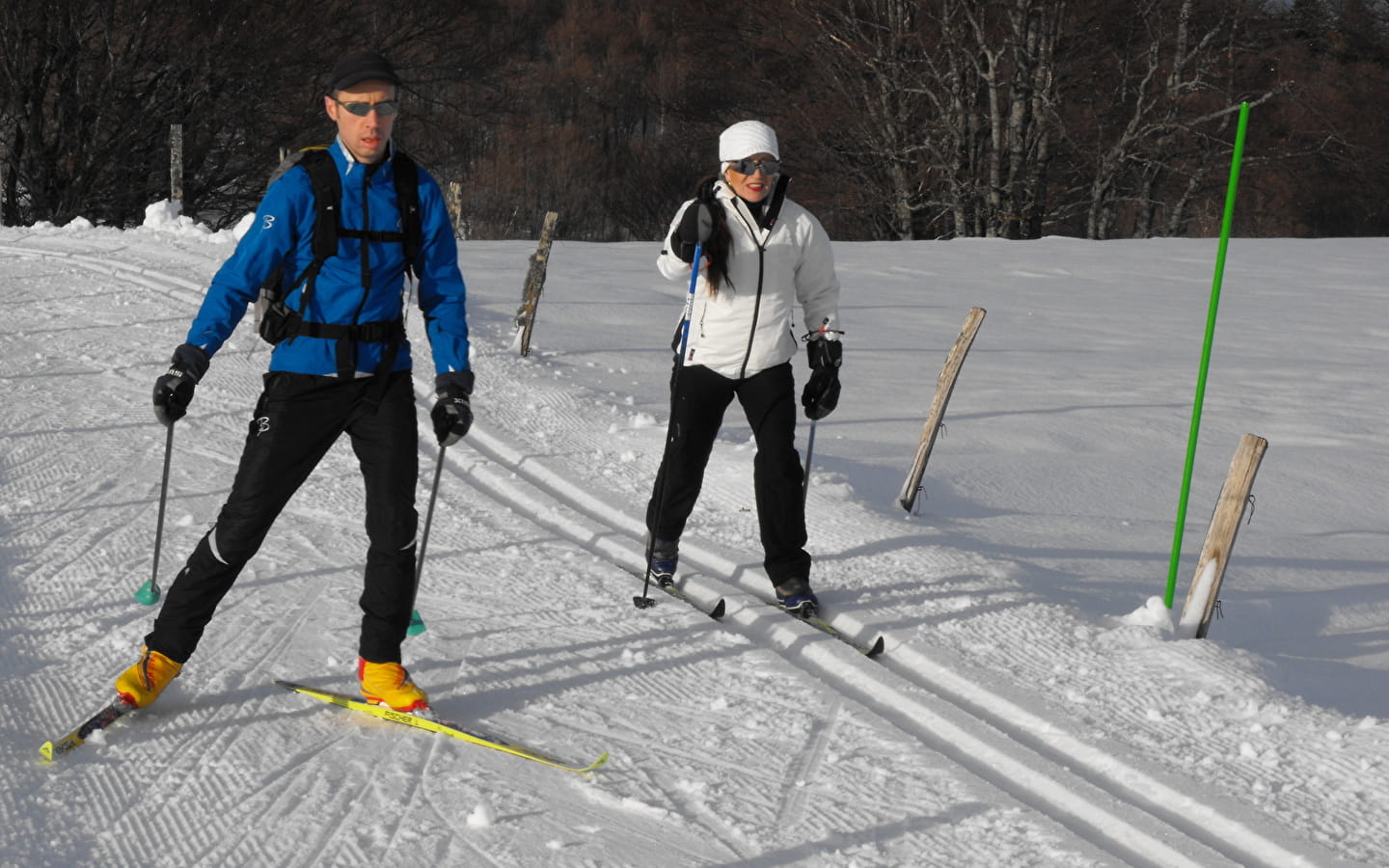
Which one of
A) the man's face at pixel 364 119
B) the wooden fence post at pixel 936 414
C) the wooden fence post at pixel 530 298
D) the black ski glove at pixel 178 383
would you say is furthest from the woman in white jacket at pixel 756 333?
the wooden fence post at pixel 530 298

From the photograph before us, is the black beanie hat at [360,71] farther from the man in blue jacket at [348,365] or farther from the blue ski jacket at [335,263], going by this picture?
the blue ski jacket at [335,263]

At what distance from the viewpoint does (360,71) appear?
11.5 feet

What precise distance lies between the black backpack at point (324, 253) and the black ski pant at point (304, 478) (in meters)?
0.12

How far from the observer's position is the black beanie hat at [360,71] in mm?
3512

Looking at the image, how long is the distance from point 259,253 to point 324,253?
17cm

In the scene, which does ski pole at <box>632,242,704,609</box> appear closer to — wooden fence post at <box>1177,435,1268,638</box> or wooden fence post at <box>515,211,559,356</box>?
wooden fence post at <box>1177,435,1268,638</box>

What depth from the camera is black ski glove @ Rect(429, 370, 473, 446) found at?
12.3ft

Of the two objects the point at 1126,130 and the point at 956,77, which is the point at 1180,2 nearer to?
the point at 1126,130

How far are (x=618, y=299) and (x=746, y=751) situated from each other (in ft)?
31.6

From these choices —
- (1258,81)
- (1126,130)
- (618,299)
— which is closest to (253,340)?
(618,299)

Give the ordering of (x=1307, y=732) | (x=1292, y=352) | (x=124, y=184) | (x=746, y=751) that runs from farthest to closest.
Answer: (x=124, y=184) < (x=1292, y=352) < (x=1307, y=732) < (x=746, y=751)

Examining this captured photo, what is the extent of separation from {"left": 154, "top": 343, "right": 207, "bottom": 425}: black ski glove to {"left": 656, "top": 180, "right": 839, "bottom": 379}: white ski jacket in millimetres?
1742

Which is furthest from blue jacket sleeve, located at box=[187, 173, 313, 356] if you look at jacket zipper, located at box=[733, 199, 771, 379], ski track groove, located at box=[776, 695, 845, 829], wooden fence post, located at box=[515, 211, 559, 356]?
wooden fence post, located at box=[515, 211, 559, 356]

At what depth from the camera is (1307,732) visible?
13.5ft
